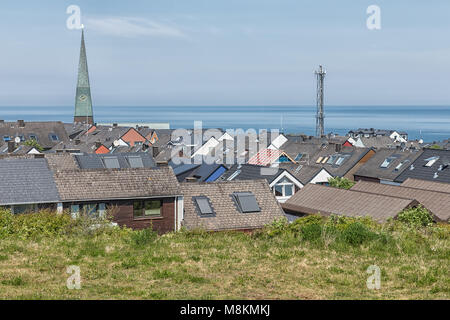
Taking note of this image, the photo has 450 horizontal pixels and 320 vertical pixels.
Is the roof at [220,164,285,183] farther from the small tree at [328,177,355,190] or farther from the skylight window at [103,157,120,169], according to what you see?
the skylight window at [103,157,120,169]

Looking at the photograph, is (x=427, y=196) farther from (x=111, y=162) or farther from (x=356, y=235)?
(x=356, y=235)

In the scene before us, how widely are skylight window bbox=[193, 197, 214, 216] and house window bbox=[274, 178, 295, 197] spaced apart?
1230 centimetres

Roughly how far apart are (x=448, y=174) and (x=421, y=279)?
1637 inches

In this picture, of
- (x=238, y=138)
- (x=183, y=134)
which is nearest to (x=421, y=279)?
(x=238, y=138)

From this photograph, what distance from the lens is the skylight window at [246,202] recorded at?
32.0m

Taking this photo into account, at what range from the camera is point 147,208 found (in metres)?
31.9

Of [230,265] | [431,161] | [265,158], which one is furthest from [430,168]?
[230,265]

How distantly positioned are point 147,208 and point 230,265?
1904 centimetres

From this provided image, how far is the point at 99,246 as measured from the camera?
50.5 feet

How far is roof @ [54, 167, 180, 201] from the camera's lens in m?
30.7

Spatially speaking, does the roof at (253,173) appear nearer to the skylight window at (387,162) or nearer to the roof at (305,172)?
the roof at (305,172)
